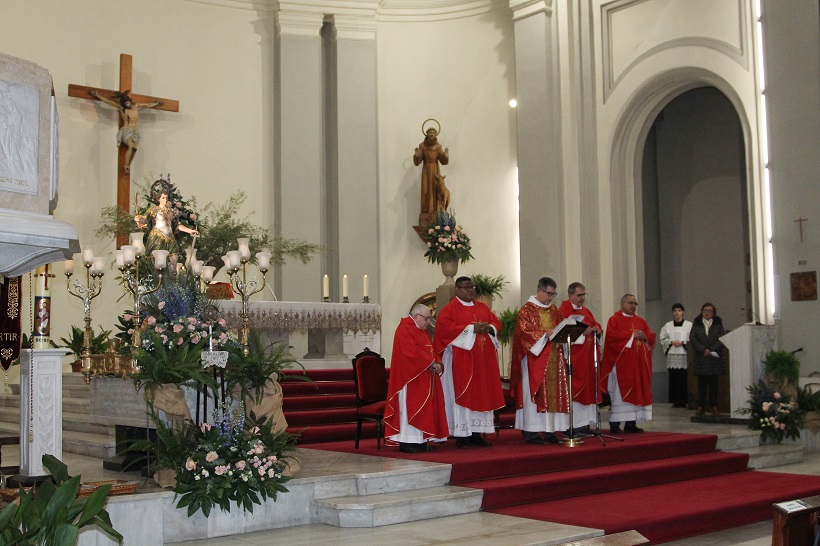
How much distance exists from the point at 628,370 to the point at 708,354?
76.2 inches

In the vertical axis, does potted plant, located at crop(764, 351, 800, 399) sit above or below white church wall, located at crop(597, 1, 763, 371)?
below

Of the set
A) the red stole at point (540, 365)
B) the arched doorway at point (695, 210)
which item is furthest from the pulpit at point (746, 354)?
the arched doorway at point (695, 210)

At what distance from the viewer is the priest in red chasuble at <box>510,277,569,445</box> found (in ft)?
29.8

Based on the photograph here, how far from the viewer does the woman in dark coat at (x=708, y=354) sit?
11.6 meters

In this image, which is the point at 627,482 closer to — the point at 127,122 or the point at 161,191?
the point at 161,191

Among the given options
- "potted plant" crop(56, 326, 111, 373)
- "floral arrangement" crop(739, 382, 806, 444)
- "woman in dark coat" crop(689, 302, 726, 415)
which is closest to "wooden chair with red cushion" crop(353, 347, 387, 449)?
"potted plant" crop(56, 326, 111, 373)

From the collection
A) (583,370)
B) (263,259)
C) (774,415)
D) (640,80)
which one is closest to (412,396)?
(263,259)

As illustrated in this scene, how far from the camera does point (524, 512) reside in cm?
698

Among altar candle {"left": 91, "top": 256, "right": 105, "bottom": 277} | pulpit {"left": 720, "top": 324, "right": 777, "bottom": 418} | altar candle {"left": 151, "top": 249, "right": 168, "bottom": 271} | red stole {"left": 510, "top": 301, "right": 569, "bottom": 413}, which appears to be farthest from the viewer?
pulpit {"left": 720, "top": 324, "right": 777, "bottom": 418}

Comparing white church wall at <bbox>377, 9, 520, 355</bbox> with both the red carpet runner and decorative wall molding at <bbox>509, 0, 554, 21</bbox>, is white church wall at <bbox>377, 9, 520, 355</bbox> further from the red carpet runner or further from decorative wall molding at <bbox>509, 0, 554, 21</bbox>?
the red carpet runner

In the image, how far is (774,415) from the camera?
1012cm

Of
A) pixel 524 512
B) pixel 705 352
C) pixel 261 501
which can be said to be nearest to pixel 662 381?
pixel 705 352

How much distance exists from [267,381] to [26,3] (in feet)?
28.0

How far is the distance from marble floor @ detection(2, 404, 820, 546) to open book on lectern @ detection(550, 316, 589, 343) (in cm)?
205
